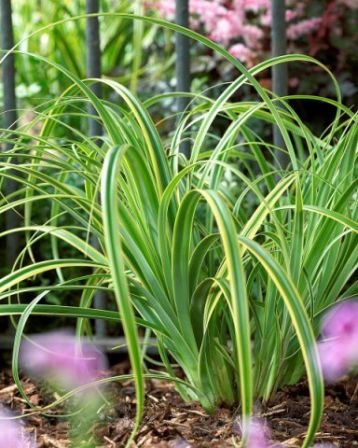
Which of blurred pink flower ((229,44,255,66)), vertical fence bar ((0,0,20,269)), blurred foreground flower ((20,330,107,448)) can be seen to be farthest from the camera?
blurred pink flower ((229,44,255,66))

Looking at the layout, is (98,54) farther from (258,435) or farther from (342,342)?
(258,435)

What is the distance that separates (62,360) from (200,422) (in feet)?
1.11

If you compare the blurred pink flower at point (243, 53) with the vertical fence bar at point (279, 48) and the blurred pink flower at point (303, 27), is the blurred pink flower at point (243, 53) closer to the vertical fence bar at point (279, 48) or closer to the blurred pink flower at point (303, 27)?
the blurred pink flower at point (303, 27)

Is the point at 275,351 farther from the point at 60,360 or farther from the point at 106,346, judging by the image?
the point at 106,346

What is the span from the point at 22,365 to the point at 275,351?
2.11ft

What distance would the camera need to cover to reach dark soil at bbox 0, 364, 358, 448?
3.82ft

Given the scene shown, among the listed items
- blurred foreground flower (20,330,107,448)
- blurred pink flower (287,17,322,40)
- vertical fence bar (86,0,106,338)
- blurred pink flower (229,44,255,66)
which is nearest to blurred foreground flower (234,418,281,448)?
blurred foreground flower (20,330,107,448)

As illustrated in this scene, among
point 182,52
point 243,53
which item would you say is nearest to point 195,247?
point 182,52

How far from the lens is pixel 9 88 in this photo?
1686 mm

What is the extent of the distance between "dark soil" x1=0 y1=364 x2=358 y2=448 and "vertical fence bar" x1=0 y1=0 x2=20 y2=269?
0.41 m

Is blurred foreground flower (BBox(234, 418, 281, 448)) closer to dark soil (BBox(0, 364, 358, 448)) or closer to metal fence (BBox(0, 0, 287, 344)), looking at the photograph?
dark soil (BBox(0, 364, 358, 448))

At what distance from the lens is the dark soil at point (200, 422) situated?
1163 mm

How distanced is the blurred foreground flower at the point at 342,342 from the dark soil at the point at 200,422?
57mm

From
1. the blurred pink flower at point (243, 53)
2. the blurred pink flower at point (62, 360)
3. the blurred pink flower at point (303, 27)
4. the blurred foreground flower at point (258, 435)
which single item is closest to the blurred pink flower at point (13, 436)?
the blurred pink flower at point (62, 360)
